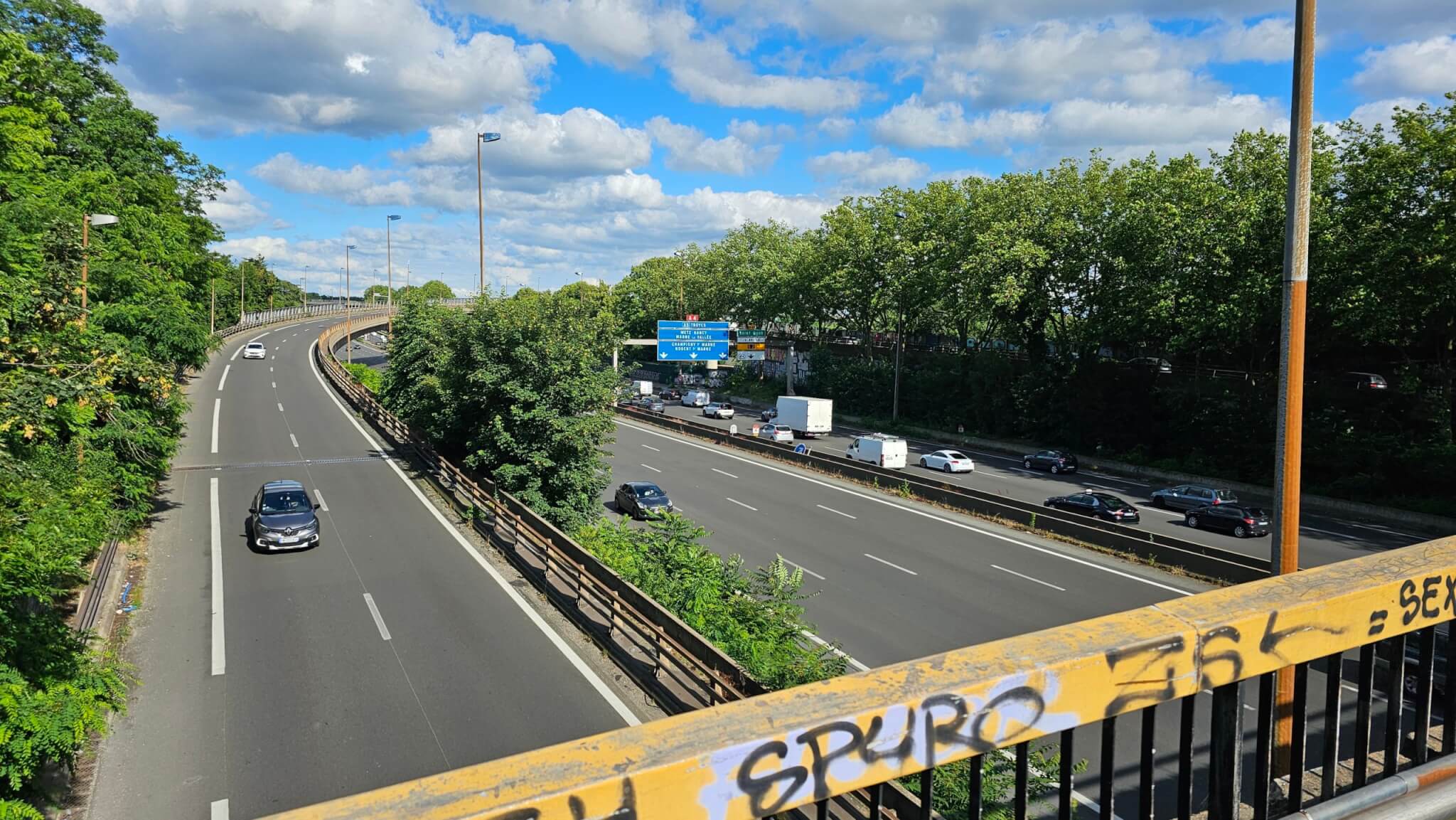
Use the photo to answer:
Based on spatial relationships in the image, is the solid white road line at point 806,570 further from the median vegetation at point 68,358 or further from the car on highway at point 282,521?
the median vegetation at point 68,358

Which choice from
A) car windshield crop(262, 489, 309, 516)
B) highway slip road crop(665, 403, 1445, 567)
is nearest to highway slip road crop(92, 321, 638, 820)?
car windshield crop(262, 489, 309, 516)

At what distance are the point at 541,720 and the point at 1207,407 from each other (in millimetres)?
39355

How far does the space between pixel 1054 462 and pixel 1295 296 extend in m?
36.9

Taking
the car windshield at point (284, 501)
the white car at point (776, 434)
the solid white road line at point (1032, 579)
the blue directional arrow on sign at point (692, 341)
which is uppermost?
the blue directional arrow on sign at point (692, 341)

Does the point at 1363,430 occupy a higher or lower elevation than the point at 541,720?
higher

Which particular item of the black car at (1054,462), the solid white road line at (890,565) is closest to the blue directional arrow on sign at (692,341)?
the black car at (1054,462)

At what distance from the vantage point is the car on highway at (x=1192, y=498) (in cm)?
3203

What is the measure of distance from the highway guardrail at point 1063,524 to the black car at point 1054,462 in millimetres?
11585

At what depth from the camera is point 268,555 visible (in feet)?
67.8

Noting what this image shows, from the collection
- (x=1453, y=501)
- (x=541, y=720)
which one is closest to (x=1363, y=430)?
(x=1453, y=501)

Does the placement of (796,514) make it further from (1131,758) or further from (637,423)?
(637,423)

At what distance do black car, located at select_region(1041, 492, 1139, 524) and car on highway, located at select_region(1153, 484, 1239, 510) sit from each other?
8.89 ft

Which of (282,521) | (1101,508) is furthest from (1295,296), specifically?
(1101,508)

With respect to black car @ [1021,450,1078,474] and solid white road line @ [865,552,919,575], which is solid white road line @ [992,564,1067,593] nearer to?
solid white road line @ [865,552,919,575]
